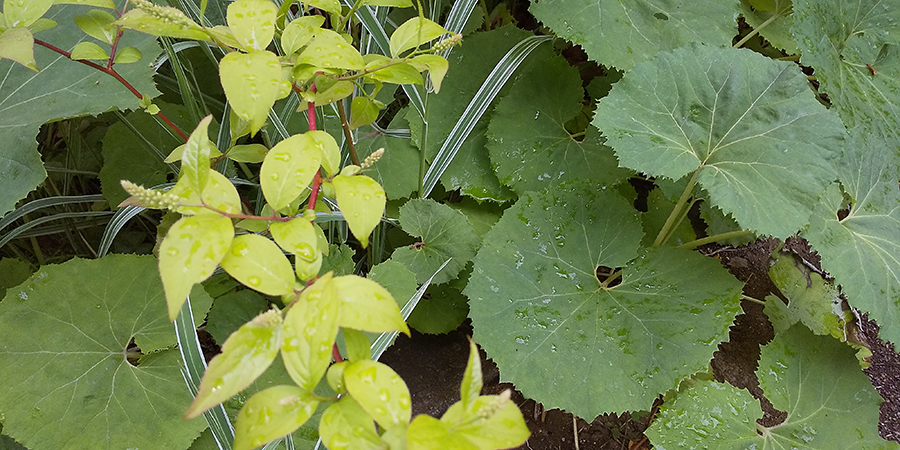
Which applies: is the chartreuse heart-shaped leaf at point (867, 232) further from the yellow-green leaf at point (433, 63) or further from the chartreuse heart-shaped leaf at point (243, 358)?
the chartreuse heart-shaped leaf at point (243, 358)

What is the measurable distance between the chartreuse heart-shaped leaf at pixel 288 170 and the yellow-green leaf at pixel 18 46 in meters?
0.31

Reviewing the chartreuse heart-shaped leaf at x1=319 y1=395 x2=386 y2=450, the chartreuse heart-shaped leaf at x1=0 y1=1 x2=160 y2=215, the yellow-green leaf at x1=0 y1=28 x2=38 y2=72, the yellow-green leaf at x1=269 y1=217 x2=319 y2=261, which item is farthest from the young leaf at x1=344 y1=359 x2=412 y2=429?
the chartreuse heart-shaped leaf at x1=0 y1=1 x2=160 y2=215

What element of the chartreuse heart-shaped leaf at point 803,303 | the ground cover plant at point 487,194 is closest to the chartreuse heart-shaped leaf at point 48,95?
the ground cover plant at point 487,194

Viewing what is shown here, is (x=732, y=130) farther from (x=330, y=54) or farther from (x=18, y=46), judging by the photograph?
(x=18, y=46)

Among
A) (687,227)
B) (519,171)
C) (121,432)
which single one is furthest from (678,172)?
(121,432)

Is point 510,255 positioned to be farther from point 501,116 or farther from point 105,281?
point 105,281

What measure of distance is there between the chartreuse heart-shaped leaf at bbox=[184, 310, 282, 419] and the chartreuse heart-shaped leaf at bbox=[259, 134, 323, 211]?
0.41ft

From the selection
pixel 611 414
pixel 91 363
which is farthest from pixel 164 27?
pixel 611 414

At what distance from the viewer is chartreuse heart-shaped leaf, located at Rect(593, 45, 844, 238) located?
980 millimetres

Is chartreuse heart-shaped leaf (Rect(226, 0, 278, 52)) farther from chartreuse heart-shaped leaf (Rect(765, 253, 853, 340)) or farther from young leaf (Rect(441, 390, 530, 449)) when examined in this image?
chartreuse heart-shaped leaf (Rect(765, 253, 853, 340))


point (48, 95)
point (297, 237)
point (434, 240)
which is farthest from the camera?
point (434, 240)

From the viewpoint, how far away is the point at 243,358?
0.39m

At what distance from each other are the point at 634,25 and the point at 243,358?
1.19 m

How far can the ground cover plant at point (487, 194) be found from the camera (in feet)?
2.31
